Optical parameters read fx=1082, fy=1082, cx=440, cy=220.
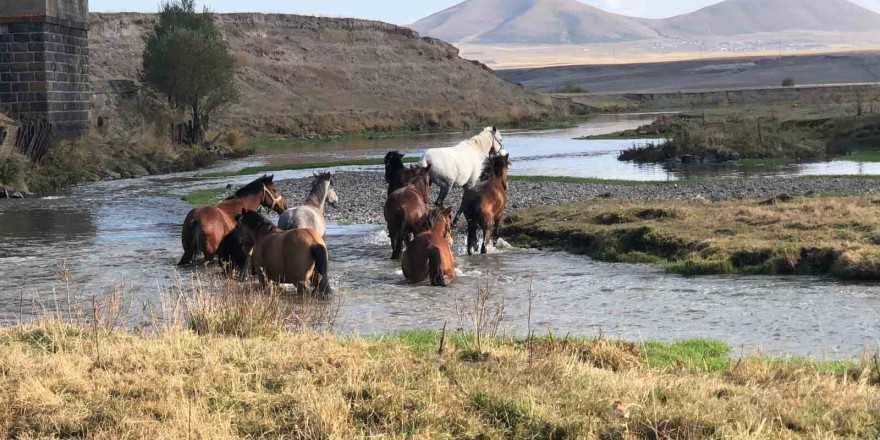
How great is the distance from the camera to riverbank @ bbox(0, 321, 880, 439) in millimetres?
6477

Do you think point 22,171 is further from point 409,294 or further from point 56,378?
point 56,378

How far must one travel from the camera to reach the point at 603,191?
25.8 m

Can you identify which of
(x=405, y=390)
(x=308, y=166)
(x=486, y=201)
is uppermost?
(x=486, y=201)

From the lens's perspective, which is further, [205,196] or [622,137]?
[622,137]

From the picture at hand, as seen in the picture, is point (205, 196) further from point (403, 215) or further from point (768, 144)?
point (768, 144)

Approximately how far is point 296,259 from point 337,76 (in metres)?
90.4

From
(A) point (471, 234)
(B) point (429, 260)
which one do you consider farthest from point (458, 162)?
(B) point (429, 260)

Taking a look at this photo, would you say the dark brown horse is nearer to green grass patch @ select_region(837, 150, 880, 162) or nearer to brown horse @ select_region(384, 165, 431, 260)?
brown horse @ select_region(384, 165, 431, 260)

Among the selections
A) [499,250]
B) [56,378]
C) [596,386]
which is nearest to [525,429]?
[596,386]

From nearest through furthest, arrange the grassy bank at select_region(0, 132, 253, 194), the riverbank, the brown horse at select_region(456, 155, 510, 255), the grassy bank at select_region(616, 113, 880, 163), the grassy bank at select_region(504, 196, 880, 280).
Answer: the riverbank
the grassy bank at select_region(504, 196, 880, 280)
the brown horse at select_region(456, 155, 510, 255)
the grassy bank at select_region(0, 132, 253, 194)
the grassy bank at select_region(616, 113, 880, 163)

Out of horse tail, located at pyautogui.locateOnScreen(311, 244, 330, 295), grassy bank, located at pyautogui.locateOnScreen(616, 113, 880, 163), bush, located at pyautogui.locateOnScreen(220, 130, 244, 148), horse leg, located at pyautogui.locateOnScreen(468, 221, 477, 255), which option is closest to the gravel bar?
horse leg, located at pyautogui.locateOnScreen(468, 221, 477, 255)

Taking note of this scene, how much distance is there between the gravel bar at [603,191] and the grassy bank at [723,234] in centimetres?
277

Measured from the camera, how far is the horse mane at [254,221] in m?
13.6

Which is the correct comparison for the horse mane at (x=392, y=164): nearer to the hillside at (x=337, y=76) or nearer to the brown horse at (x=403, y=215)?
the brown horse at (x=403, y=215)
